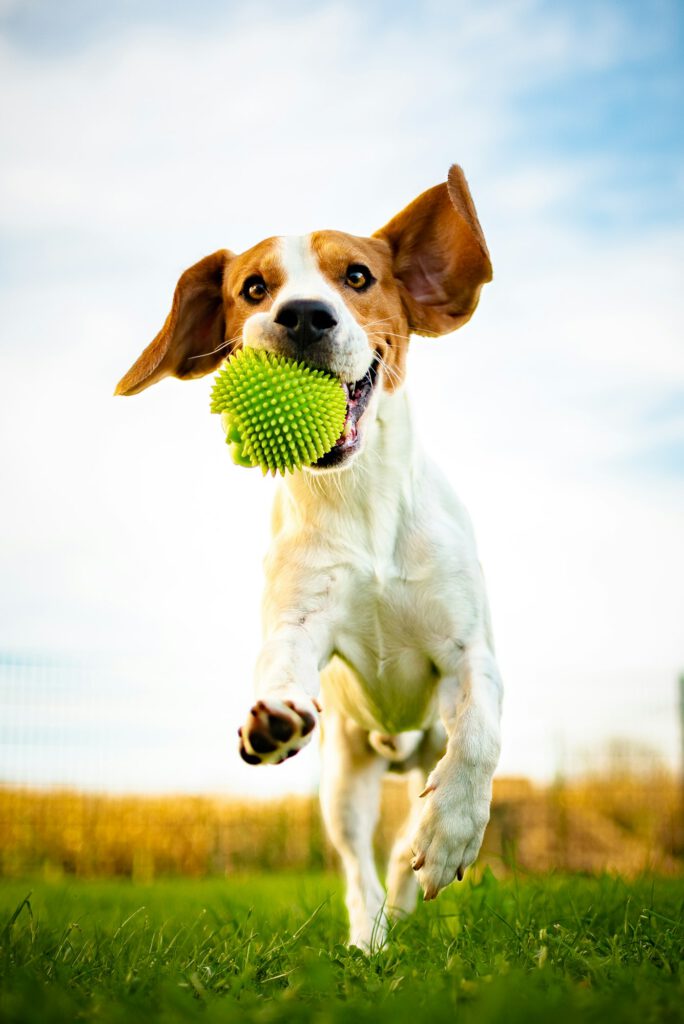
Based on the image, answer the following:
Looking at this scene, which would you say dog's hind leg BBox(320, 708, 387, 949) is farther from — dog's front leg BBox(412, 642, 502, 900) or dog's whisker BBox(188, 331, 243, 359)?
dog's whisker BBox(188, 331, 243, 359)

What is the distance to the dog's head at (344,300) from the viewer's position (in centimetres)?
352

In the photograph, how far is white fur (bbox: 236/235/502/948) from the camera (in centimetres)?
358

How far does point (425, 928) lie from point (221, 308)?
261 cm

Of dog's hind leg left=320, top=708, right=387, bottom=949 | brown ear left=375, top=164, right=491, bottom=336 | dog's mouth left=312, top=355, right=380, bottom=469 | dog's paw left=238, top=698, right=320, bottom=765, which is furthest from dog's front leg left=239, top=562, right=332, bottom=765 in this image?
brown ear left=375, top=164, right=491, bottom=336

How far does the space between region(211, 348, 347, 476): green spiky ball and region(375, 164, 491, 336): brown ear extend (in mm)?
1060

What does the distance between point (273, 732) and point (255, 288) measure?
1836mm

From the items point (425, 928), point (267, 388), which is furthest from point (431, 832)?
point (267, 388)

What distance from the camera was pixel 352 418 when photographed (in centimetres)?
371

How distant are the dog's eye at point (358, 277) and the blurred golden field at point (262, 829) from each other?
379 inches

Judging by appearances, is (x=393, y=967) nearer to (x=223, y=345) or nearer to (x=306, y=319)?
(x=306, y=319)

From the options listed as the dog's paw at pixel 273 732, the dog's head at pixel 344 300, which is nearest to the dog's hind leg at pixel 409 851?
the dog's head at pixel 344 300

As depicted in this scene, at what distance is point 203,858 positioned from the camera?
13.1 meters

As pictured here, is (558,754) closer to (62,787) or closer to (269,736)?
(62,787)

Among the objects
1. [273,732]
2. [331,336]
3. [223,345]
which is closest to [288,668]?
[273,732]
